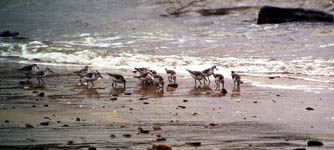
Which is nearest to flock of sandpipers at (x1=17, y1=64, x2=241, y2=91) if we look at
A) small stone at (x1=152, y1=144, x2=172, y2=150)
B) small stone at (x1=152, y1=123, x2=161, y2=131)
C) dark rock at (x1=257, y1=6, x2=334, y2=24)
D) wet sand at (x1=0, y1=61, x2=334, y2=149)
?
wet sand at (x1=0, y1=61, x2=334, y2=149)

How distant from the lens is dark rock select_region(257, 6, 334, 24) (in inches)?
953

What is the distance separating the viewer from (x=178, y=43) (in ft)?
65.3

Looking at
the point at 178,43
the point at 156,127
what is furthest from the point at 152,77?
the point at 178,43

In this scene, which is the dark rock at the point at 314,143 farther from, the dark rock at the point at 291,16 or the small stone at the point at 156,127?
the dark rock at the point at 291,16

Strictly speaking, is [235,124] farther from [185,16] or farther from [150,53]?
[185,16]

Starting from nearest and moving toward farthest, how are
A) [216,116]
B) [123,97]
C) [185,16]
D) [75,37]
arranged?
[216,116]
[123,97]
[75,37]
[185,16]

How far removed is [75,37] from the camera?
23406 mm

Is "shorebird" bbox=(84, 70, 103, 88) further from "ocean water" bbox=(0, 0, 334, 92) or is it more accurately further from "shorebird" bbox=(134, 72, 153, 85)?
"ocean water" bbox=(0, 0, 334, 92)

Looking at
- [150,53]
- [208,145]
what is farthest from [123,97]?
[150,53]

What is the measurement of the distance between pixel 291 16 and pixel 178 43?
662 centimetres

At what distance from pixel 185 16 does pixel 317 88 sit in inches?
774

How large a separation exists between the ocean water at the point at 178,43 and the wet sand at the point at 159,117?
144cm

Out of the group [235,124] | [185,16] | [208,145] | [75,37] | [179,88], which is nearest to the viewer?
[208,145]

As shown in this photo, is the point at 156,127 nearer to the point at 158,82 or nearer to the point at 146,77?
the point at 158,82
